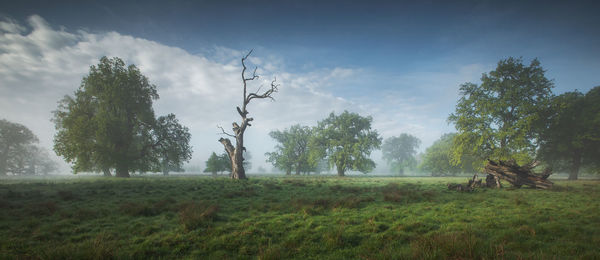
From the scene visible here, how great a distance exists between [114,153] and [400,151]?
83.1m

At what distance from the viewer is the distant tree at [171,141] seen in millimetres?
28953

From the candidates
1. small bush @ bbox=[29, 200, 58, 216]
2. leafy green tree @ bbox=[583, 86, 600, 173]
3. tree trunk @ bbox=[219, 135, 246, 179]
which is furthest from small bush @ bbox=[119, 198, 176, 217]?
leafy green tree @ bbox=[583, 86, 600, 173]

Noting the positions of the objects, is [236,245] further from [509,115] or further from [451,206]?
[509,115]

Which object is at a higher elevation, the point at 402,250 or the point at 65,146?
the point at 65,146

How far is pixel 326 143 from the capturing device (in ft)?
138

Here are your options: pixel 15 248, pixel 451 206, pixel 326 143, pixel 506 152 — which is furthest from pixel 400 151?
pixel 15 248

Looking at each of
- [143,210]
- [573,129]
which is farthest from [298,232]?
[573,129]

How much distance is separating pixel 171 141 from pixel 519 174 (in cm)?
3972

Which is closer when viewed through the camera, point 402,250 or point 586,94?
point 402,250

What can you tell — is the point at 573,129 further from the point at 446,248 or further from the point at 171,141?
the point at 171,141

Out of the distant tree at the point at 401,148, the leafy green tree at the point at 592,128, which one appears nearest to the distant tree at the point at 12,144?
the leafy green tree at the point at 592,128

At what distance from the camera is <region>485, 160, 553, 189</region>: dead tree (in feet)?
56.3

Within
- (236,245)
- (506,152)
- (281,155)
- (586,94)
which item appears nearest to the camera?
(236,245)

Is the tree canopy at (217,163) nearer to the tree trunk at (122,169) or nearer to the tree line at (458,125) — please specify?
the tree line at (458,125)
